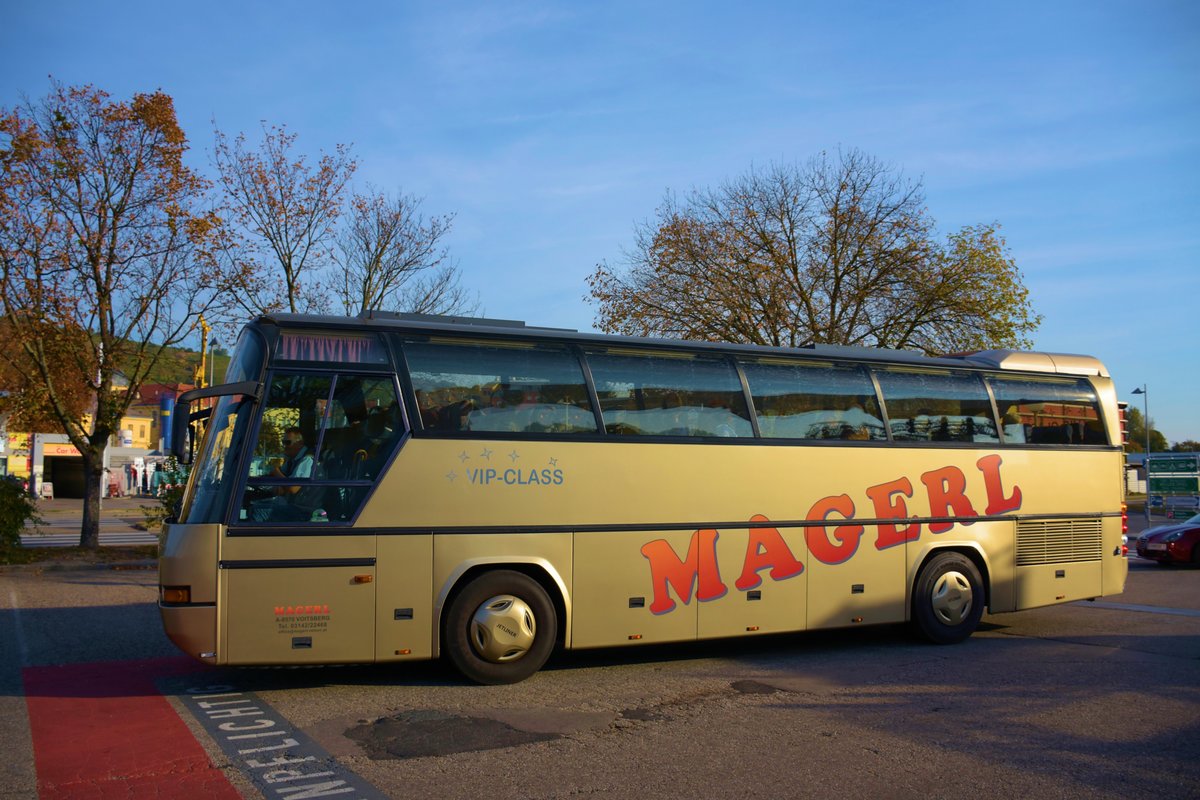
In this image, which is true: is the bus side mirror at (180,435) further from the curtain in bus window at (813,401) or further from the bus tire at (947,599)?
the bus tire at (947,599)

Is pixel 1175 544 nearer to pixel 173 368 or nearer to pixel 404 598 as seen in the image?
pixel 404 598

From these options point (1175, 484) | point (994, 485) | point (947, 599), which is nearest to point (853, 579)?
point (947, 599)

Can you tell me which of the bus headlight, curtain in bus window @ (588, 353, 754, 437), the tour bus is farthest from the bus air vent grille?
the bus headlight

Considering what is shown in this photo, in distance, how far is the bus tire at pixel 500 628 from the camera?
8281 mm

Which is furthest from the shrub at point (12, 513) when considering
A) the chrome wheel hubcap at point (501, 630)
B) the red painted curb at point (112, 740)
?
the chrome wheel hubcap at point (501, 630)

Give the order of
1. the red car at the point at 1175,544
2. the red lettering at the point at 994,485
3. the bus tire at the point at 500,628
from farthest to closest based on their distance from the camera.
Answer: the red car at the point at 1175,544 < the red lettering at the point at 994,485 < the bus tire at the point at 500,628

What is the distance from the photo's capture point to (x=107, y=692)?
8188 mm

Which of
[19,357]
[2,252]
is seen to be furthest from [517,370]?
[19,357]

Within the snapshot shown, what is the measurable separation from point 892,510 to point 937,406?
139cm

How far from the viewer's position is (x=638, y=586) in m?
9.04

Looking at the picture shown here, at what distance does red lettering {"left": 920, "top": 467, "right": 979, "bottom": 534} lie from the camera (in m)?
10.8

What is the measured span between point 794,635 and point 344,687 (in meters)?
5.65

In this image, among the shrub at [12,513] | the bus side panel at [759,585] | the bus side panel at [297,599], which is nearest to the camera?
the bus side panel at [297,599]

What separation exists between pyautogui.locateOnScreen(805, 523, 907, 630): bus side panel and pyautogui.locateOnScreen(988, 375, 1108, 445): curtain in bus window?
234 centimetres
